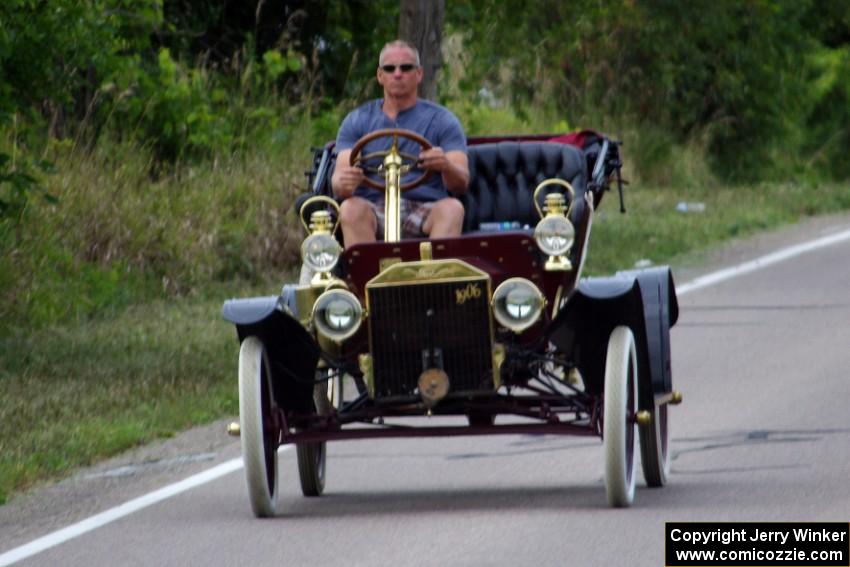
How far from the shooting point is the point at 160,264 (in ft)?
58.2

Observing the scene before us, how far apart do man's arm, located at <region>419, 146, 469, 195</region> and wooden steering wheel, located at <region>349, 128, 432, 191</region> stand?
0.13 ft

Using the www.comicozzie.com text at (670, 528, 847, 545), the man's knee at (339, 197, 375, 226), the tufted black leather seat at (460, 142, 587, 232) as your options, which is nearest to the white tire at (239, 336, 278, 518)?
the man's knee at (339, 197, 375, 226)

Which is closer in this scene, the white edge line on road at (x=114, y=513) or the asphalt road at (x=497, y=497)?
the asphalt road at (x=497, y=497)

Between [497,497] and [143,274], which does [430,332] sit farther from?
[143,274]

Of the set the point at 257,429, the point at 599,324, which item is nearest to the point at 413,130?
the point at 599,324

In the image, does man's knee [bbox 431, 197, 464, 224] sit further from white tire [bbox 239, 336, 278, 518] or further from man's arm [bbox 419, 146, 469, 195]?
white tire [bbox 239, 336, 278, 518]

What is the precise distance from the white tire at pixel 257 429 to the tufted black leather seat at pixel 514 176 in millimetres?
2129

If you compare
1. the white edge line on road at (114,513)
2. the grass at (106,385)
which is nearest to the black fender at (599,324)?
the white edge line on road at (114,513)

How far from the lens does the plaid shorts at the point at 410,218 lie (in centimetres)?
990

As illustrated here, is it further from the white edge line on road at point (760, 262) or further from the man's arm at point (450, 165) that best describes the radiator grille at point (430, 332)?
the white edge line on road at point (760, 262)

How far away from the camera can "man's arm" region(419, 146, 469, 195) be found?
986 cm

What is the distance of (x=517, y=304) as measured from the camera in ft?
29.7

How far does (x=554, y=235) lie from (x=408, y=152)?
1.06 metres

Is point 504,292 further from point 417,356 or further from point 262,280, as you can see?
point 262,280
